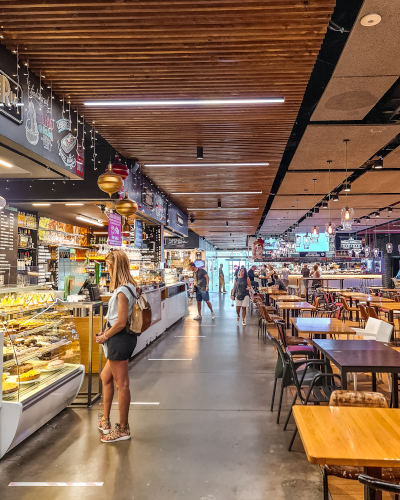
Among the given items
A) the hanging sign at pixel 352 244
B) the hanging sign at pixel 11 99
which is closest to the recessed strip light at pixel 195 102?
the hanging sign at pixel 11 99

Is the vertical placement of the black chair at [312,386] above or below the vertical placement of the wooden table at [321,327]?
below

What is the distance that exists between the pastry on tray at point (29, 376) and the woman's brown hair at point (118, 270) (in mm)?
1115

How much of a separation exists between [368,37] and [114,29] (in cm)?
242

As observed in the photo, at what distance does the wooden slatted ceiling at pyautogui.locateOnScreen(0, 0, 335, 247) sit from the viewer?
2.93 meters

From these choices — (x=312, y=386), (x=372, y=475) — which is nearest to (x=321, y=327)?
(x=312, y=386)

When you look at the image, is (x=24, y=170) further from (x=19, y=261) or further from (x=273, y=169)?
(x=273, y=169)

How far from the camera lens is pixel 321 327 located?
186 inches

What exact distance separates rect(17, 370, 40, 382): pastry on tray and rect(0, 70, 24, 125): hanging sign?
2349 mm

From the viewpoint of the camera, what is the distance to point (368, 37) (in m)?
3.65

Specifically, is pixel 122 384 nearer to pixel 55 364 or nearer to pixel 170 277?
pixel 55 364

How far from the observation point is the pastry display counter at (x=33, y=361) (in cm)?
304

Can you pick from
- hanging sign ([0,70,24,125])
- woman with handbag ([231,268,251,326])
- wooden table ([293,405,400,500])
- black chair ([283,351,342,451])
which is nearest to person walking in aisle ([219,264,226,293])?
woman with handbag ([231,268,251,326])

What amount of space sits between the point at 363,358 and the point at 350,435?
1.57 meters

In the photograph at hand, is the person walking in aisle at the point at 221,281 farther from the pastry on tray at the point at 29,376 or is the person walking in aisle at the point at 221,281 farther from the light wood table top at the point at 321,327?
the pastry on tray at the point at 29,376
